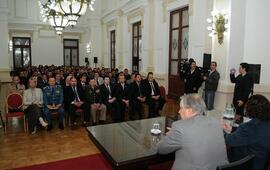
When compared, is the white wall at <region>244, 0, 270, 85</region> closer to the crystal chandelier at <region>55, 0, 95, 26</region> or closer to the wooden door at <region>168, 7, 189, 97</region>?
the wooden door at <region>168, 7, 189, 97</region>

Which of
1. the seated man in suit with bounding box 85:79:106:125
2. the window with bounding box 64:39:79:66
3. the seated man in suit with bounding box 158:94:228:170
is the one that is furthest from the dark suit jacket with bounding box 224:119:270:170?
the window with bounding box 64:39:79:66

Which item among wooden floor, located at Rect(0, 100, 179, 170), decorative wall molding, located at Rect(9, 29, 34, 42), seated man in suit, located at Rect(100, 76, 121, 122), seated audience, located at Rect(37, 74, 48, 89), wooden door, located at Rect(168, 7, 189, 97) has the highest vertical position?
decorative wall molding, located at Rect(9, 29, 34, 42)

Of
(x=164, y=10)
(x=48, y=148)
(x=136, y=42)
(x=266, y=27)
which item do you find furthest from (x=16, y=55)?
(x=266, y=27)

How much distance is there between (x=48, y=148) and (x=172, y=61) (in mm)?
5912

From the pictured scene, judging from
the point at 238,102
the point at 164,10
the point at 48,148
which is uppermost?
the point at 164,10

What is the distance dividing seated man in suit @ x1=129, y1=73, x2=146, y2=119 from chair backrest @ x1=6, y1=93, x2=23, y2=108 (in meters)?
2.59

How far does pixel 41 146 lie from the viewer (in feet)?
15.3

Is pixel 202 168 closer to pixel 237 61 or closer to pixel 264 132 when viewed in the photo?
pixel 264 132

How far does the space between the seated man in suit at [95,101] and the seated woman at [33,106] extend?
1.08 metres

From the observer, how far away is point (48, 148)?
4.57 meters

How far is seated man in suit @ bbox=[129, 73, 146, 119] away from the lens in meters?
6.58

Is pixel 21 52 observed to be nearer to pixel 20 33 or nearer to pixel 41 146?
pixel 20 33

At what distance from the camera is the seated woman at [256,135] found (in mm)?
2287

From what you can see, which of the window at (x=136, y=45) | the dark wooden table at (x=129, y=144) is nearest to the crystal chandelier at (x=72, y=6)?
the dark wooden table at (x=129, y=144)
